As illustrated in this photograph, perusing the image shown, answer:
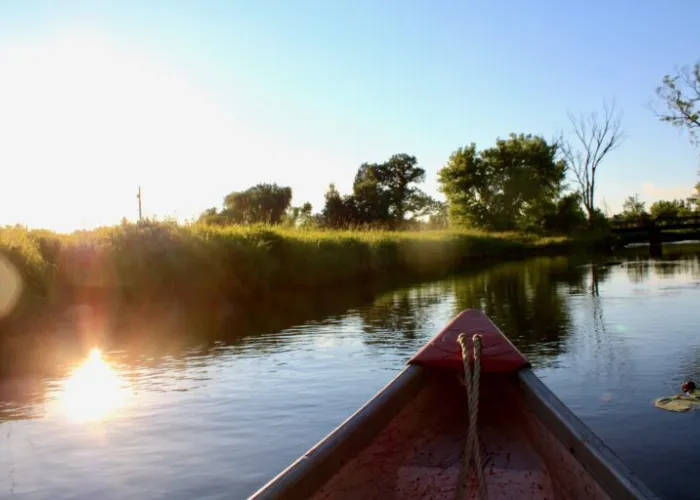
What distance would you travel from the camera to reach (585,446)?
281cm

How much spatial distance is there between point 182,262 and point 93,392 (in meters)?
7.44

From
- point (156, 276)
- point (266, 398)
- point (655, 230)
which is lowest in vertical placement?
point (266, 398)

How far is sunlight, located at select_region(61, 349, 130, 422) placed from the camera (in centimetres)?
626

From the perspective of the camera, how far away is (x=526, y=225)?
56.3m

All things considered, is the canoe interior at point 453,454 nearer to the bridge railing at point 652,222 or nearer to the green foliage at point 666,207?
the bridge railing at point 652,222

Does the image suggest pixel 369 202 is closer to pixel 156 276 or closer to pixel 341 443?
pixel 156 276

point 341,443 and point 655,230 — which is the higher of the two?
point 655,230

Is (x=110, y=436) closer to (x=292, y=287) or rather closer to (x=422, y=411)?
(x=422, y=411)

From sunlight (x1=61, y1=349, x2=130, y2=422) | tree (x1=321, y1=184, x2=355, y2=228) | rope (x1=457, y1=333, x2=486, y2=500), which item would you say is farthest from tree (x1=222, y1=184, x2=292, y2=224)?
rope (x1=457, y1=333, x2=486, y2=500)

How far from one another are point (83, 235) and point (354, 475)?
1164 centimetres

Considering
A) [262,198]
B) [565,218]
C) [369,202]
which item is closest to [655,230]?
[565,218]

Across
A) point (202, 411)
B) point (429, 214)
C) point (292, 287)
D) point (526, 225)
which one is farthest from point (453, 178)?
point (202, 411)

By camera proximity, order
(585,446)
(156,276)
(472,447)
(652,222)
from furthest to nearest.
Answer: (652,222) < (156,276) < (472,447) < (585,446)

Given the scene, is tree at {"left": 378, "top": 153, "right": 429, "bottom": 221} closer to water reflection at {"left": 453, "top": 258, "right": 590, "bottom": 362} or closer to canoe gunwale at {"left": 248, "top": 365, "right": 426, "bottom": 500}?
water reflection at {"left": 453, "top": 258, "right": 590, "bottom": 362}
